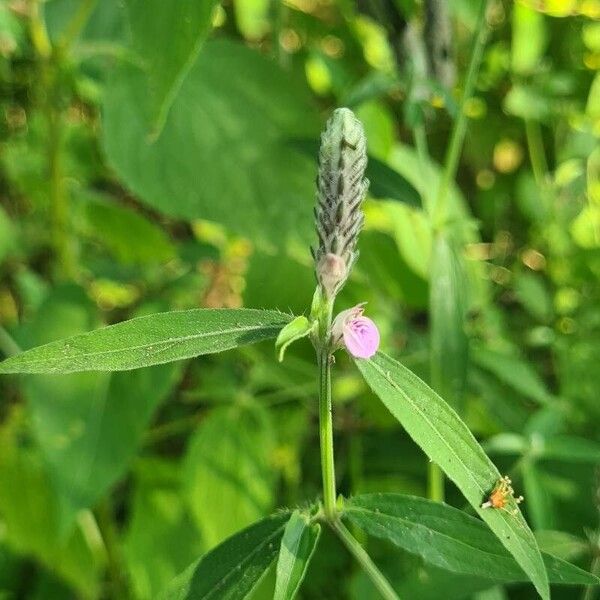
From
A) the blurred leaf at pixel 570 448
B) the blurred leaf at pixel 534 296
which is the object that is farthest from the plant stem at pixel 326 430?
the blurred leaf at pixel 534 296

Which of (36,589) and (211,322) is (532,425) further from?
(36,589)

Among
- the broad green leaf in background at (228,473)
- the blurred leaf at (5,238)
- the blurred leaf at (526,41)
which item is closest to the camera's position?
the broad green leaf in background at (228,473)

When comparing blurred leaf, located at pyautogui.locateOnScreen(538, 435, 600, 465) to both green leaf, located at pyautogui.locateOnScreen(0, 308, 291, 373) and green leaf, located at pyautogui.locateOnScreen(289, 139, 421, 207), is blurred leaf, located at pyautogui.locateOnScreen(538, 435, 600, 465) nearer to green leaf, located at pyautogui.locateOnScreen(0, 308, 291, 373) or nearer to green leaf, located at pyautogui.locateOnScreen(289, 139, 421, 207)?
green leaf, located at pyautogui.locateOnScreen(289, 139, 421, 207)

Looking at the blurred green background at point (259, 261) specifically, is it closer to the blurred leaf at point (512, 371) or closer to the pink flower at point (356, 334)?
the blurred leaf at point (512, 371)

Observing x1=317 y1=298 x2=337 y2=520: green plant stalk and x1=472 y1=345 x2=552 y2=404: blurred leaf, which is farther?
x1=472 y1=345 x2=552 y2=404: blurred leaf

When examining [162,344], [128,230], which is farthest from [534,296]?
[162,344]

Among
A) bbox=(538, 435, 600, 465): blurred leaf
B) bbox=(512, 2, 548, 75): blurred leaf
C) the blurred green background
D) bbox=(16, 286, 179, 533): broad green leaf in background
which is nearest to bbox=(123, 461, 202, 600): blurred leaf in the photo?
the blurred green background
